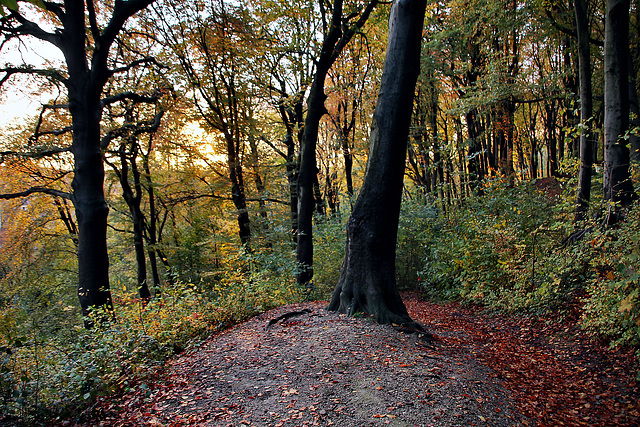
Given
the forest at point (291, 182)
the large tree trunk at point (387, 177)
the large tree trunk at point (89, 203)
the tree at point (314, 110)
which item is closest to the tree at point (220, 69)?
Answer: the forest at point (291, 182)

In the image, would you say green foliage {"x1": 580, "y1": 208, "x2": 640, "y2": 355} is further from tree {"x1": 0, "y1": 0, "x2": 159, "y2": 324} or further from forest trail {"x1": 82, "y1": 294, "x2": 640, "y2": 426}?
tree {"x1": 0, "y1": 0, "x2": 159, "y2": 324}

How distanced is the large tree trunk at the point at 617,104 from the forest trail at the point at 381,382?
2.29m

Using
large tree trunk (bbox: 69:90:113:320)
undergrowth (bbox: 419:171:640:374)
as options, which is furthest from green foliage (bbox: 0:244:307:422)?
undergrowth (bbox: 419:171:640:374)

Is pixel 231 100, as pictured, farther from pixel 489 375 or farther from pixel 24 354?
pixel 489 375

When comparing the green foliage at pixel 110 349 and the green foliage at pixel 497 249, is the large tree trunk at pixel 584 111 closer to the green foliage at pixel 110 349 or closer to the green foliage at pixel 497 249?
the green foliage at pixel 497 249

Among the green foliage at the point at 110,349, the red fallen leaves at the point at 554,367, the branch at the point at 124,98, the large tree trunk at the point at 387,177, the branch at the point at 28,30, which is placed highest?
the branch at the point at 28,30

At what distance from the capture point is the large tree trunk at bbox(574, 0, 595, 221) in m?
5.98

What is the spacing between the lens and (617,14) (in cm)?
541

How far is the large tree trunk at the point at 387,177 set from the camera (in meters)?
5.25

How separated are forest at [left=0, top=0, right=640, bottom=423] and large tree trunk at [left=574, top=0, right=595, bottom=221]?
0.13ft

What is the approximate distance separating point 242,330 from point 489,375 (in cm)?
358

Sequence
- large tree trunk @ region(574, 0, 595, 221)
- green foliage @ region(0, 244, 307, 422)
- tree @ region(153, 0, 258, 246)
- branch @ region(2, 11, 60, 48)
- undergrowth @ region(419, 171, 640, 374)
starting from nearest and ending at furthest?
1. green foliage @ region(0, 244, 307, 422)
2. undergrowth @ region(419, 171, 640, 374)
3. large tree trunk @ region(574, 0, 595, 221)
4. branch @ region(2, 11, 60, 48)
5. tree @ region(153, 0, 258, 246)

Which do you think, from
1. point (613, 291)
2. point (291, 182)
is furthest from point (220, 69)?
point (613, 291)

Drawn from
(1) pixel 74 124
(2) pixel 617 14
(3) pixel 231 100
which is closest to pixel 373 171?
(2) pixel 617 14
